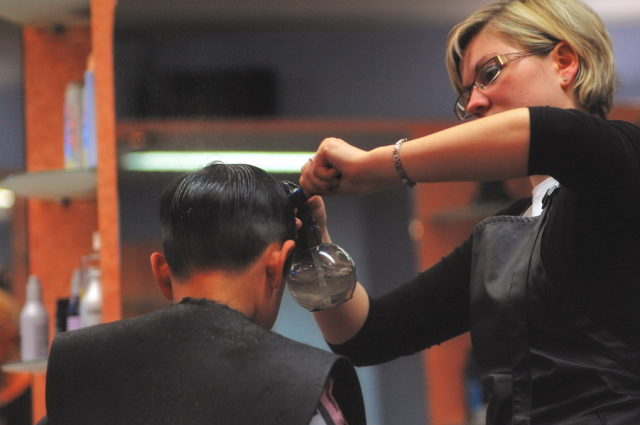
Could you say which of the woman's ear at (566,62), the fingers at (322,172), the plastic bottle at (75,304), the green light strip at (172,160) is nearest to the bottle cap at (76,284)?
the plastic bottle at (75,304)

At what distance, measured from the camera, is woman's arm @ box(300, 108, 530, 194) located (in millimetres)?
994

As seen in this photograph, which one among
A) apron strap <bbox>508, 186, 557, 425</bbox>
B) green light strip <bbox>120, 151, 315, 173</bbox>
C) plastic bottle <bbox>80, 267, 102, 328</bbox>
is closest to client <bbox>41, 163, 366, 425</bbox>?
apron strap <bbox>508, 186, 557, 425</bbox>

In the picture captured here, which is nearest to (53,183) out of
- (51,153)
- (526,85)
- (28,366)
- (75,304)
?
(51,153)

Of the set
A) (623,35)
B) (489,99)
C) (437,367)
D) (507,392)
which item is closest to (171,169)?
(489,99)

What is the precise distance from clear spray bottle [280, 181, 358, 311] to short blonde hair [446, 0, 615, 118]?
56 centimetres

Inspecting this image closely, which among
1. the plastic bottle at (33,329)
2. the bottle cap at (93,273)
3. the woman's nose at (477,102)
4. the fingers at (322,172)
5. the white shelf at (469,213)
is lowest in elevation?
the plastic bottle at (33,329)

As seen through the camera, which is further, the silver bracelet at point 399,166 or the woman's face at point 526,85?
the woman's face at point 526,85

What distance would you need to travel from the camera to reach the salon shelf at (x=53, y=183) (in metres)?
2.30

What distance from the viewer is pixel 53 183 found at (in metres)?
2.38

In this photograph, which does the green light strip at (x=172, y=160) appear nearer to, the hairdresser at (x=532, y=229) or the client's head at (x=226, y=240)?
the hairdresser at (x=532, y=229)

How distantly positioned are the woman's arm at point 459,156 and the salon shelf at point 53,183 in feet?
4.64

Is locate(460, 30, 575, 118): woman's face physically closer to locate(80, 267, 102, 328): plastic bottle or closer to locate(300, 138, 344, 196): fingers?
locate(300, 138, 344, 196): fingers

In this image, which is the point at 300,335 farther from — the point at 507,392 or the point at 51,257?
the point at 507,392

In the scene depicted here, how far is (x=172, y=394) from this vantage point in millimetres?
979
